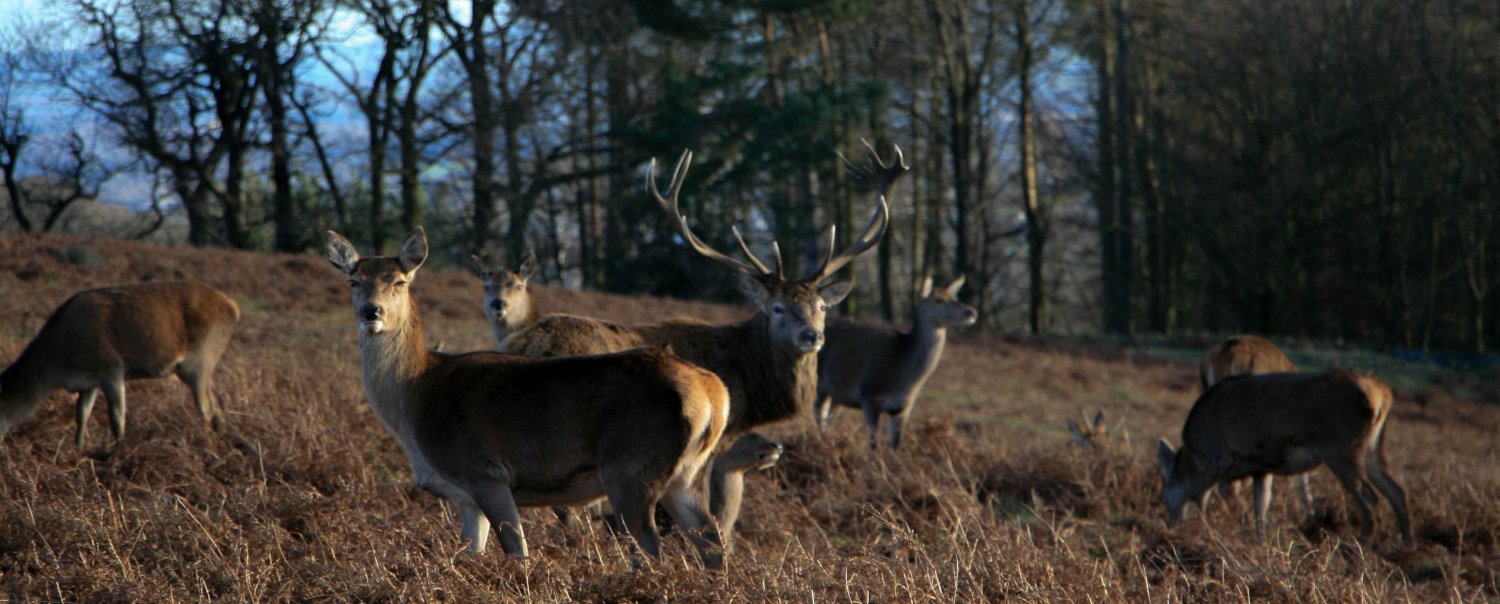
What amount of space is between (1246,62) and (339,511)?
79.9 ft

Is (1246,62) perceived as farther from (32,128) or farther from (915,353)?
(32,128)

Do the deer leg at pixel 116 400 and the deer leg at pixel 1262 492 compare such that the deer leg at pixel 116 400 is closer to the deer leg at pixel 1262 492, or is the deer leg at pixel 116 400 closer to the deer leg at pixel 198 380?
the deer leg at pixel 198 380

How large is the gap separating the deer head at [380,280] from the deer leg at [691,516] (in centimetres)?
147

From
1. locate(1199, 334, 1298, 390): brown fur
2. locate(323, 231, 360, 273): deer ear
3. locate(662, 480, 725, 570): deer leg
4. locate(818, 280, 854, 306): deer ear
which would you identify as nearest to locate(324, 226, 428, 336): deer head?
locate(323, 231, 360, 273): deer ear

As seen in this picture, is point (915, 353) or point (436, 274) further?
point (436, 274)

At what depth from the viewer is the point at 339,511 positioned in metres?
6.07

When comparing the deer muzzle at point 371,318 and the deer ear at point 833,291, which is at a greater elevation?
the deer ear at point 833,291

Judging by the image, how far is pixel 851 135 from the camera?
29.6 m

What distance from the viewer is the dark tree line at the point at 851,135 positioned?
26.2 m

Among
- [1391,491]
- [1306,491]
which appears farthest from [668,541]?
[1306,491]

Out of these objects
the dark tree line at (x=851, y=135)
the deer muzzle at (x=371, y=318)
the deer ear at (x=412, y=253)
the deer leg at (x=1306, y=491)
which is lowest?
the deer leg at (x=1306, y=491)

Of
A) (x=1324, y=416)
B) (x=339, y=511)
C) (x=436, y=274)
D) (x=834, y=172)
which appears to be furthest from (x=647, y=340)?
(x=834, y=172)

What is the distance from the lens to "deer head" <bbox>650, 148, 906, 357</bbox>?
26.4 feet

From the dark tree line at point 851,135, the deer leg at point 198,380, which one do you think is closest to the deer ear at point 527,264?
the deer leg at point 198,380
